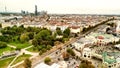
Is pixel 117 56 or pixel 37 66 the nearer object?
pixel 37 66

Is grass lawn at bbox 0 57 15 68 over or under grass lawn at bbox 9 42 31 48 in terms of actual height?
under

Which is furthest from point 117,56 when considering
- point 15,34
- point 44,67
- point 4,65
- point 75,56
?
point 15,34

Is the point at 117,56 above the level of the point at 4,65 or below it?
above

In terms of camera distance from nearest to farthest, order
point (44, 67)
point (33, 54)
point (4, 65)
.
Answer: point (44, 67) → point (4, 65) → point (33, 54)

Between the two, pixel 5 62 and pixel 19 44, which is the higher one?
pixel 19 44

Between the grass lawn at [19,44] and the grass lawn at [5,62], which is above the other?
the grass lawn at [19,44]

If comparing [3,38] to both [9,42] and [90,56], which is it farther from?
[90,56]

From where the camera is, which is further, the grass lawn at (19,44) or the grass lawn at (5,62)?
the grass lawn at (19,44)

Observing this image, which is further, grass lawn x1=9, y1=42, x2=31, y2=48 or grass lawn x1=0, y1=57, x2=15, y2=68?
grass lawn x1=9, y1=42, x2=31, y2=48

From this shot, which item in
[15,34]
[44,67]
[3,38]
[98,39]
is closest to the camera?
[44,67]

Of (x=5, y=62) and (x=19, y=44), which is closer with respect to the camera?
(x=5, y=62)
